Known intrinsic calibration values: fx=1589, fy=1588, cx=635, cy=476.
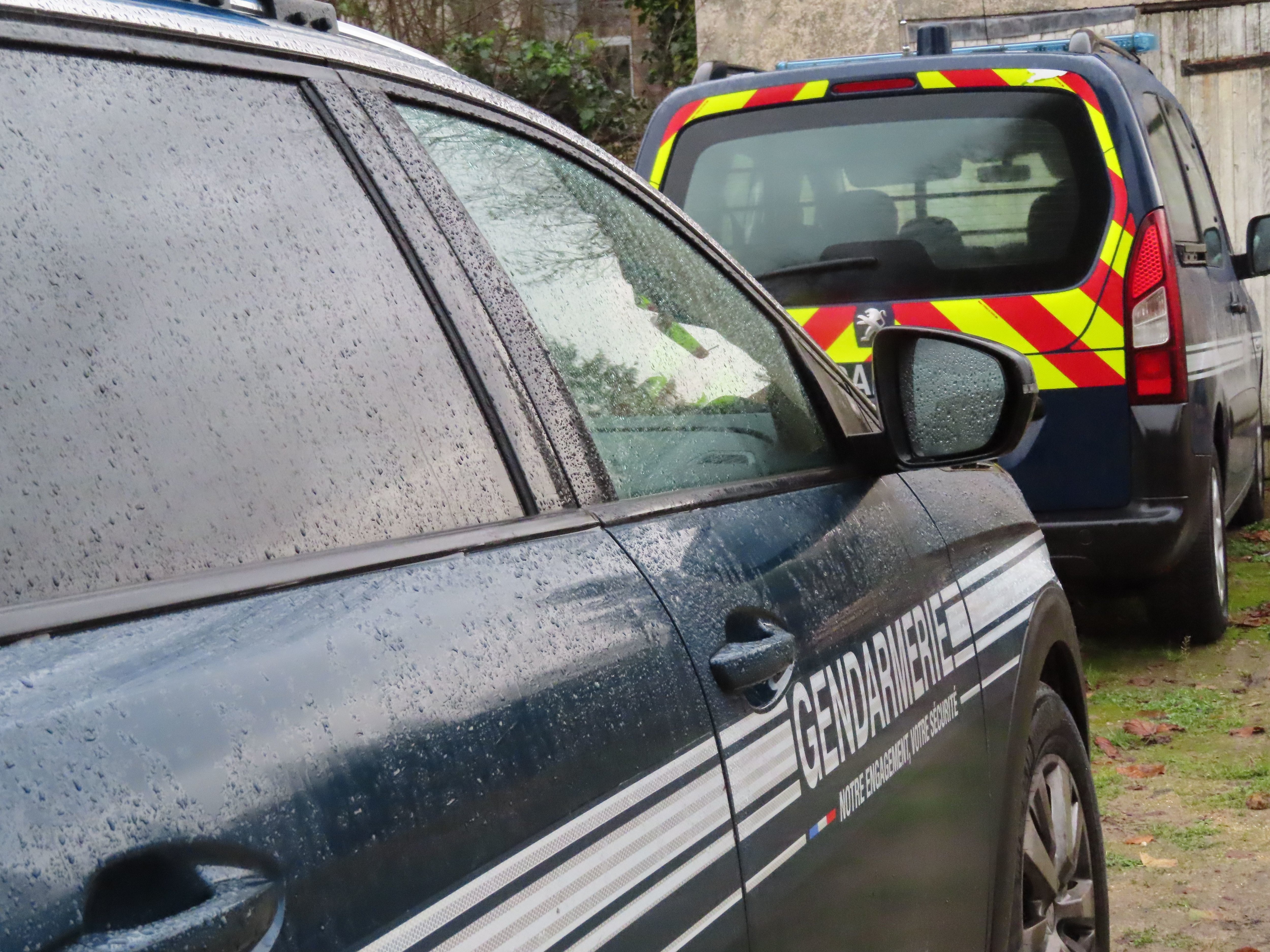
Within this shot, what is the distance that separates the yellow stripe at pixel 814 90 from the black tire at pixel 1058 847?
2.82 meters

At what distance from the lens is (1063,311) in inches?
201

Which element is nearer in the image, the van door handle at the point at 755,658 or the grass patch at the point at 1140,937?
the van door handle at the point at 755,658

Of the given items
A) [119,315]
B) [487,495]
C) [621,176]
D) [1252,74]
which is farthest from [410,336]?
[1252,74]

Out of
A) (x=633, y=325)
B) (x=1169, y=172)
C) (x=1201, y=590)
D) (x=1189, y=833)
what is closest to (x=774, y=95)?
(x=1169, y=172)

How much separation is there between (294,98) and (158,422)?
0.44 meters

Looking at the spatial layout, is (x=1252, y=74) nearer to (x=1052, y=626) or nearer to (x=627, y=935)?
(x=1052, y=626)

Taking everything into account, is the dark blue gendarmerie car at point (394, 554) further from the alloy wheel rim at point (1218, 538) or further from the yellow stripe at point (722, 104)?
the alloy wheel rim at point (1218, 538)

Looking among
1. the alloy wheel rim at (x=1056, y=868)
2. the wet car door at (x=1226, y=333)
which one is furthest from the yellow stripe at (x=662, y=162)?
the alloy wheel rim at (x=1056, y=868)

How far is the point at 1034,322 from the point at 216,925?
4.53 metres

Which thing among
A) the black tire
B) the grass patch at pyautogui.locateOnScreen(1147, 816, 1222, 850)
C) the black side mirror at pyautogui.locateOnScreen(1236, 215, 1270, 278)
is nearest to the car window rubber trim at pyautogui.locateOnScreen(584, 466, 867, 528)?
the black tire

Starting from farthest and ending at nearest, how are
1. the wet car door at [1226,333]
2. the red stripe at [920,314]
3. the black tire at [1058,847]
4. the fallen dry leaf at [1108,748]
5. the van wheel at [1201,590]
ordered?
the wet car door at [1226,333]
the van wheel at [1201,590]
the red stripe at [920,314]
the fallen dry leaf at [1108,748]
the black tire at [1058,847]

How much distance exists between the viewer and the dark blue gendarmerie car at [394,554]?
100 centimetres

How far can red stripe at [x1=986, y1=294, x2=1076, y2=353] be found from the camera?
5098 millimetres

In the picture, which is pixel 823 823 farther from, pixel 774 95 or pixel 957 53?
pixel 957 53
